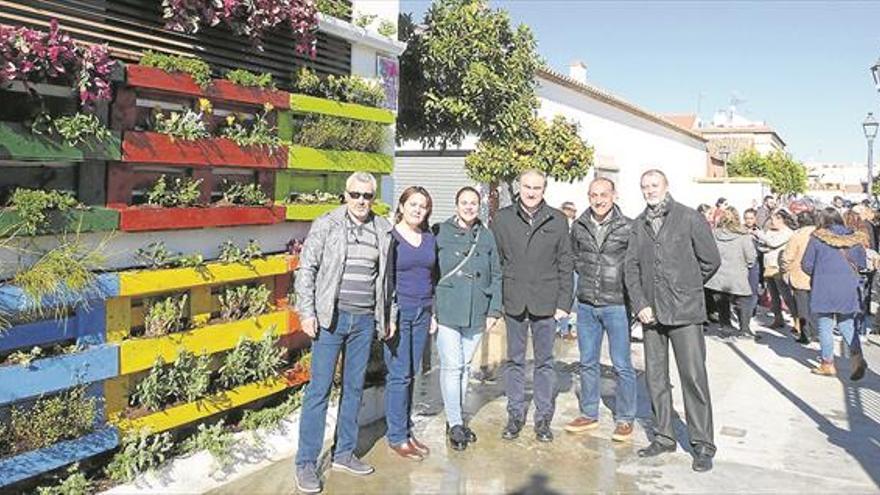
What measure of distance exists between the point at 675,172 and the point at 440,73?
2349 cm

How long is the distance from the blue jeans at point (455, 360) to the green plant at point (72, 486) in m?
2.18

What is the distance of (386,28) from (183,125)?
8.57 feet

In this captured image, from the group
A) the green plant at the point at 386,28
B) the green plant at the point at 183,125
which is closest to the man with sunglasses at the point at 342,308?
the green plant at the point at 183,125

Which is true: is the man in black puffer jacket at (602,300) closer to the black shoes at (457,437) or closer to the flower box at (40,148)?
the black shoes at (457,437)

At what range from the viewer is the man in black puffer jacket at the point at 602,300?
4.89 metres

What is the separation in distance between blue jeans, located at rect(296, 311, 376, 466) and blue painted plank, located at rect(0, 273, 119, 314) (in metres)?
1.14

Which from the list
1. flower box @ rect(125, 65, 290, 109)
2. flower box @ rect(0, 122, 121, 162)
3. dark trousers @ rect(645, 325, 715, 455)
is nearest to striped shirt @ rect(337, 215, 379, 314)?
flower box @ rect(125, 65, 290, 109)

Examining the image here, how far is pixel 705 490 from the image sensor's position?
418 cm

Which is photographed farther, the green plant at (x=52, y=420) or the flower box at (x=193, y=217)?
the flower box at (x=193, y=217)

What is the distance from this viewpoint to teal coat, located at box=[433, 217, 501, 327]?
4699 millimetres

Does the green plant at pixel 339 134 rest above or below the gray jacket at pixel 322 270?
above

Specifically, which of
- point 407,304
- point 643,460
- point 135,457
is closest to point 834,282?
point 643,460

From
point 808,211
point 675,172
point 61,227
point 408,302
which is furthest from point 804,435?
point 675,172

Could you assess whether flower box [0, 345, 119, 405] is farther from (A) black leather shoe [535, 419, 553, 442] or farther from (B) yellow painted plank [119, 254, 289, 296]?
(A) black leather shoe [535, 419, 553, 442]
